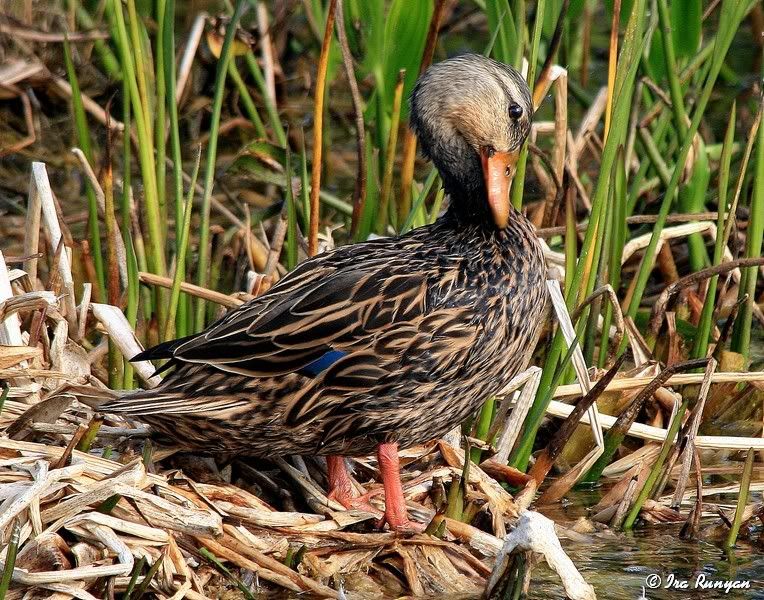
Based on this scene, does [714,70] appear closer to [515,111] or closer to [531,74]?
[531,74]

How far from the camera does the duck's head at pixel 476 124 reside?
152 inches

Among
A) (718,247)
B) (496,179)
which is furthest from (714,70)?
(496,179)

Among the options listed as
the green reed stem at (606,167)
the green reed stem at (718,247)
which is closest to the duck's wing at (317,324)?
the green reed stem at (606,167)

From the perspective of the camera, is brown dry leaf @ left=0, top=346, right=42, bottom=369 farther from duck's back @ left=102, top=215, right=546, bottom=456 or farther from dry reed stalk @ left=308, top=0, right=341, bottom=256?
dry reed stalk @ left=308, top=0, right=341, bottom=256

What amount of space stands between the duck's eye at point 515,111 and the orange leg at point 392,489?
107 centimetres

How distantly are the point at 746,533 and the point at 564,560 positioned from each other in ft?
3.06

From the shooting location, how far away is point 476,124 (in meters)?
3.89

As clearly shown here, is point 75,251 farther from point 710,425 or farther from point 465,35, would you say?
point 465,35

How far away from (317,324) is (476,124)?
2.57ft

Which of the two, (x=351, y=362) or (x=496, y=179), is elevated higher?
(x=496, y=179)

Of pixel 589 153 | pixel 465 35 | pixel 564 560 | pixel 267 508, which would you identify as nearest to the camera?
pixel 564 560

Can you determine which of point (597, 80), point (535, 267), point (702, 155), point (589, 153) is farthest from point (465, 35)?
point (535, 267)

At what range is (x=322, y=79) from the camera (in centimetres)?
454

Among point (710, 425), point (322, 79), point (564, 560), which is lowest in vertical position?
point (710, 425)
